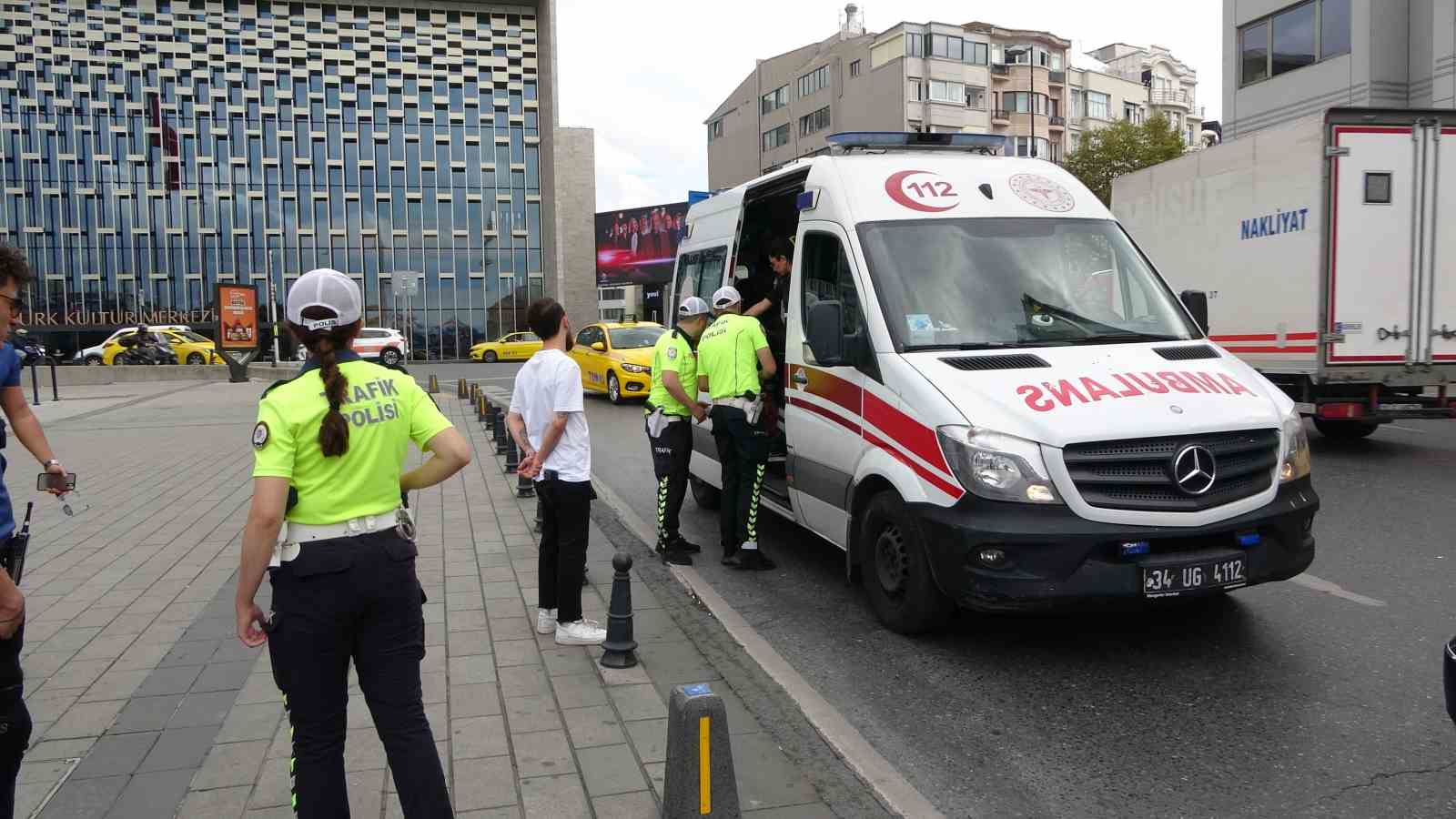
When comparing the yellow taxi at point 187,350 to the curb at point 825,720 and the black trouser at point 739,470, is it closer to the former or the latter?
the black trouser at point 739,470

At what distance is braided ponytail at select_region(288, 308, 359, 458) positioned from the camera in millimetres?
2904

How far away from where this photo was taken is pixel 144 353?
120 ft

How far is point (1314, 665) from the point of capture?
196 inches

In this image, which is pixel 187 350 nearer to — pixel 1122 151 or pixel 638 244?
pixel 638 244

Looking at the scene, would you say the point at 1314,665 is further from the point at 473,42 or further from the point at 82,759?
the point at 473,42

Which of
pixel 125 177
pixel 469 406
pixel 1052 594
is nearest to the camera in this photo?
pixel 1052 594

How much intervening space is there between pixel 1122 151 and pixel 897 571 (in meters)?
36.5

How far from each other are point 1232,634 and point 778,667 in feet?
7.74

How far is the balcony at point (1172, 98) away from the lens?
97.8m

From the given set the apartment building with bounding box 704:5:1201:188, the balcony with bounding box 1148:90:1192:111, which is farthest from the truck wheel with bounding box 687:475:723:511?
the balcony with bounding box 1148:90:1192:111

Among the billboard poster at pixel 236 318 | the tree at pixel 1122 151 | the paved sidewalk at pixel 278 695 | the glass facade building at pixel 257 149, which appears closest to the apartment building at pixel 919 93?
the glass facade building at pixel 257 149

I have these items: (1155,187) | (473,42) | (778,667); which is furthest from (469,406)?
(473,42)

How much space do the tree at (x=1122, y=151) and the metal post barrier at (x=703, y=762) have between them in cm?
3752

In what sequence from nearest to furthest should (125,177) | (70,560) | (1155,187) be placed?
(70,560) < (1155,187) < (125,177)
